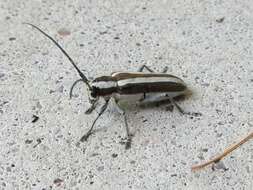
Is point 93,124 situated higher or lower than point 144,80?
lower

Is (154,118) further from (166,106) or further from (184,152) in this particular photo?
(184,152)

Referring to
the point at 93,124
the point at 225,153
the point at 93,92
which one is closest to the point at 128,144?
the point at 93,124

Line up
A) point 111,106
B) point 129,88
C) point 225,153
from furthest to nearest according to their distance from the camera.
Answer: point 111,106 → point 129,88 → point 225,153

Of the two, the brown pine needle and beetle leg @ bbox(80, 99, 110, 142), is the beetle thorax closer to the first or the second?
beetle leg @ bbox(80, 99, 110, 142)

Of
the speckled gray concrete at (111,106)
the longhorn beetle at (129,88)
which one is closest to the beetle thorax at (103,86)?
the longhorn beetle at (129,88)

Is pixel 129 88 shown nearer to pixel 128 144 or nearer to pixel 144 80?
pixel 144 80

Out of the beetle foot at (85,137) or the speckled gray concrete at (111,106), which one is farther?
the beetle foot at (85,137)

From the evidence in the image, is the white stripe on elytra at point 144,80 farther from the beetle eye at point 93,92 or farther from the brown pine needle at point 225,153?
the brown pine needle at point 225,153

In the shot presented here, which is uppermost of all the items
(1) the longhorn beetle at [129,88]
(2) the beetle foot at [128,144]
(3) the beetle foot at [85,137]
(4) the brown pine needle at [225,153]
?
(1) the longhorn beetle at [129,88]
